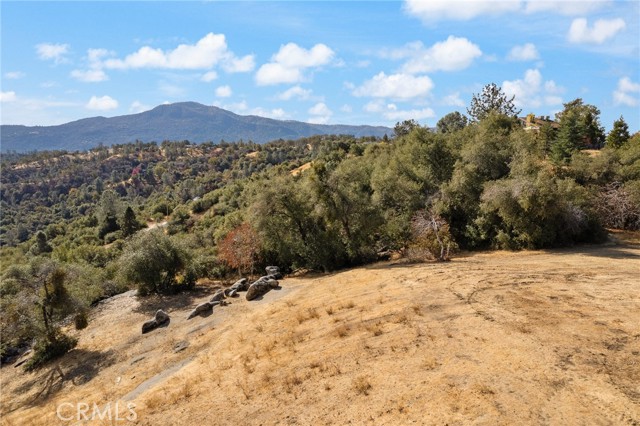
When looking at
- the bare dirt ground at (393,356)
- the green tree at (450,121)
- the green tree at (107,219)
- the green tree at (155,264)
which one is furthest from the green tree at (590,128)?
the green tree at (107,219)

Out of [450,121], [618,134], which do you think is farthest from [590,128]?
[450,121]

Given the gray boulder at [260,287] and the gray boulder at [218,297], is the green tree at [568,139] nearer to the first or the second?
the gray boulder at [260,287]

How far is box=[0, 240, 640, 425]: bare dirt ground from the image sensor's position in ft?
30.3

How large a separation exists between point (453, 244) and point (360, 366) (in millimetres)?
17686

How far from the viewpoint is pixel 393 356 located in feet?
38.8

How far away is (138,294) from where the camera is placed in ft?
88.9

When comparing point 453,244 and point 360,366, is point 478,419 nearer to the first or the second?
point 360,366

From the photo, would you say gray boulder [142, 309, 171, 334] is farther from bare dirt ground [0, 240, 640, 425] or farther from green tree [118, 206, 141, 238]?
green tree [118, 206, 141, 238]

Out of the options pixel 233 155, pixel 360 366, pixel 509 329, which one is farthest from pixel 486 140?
pixel 233 155

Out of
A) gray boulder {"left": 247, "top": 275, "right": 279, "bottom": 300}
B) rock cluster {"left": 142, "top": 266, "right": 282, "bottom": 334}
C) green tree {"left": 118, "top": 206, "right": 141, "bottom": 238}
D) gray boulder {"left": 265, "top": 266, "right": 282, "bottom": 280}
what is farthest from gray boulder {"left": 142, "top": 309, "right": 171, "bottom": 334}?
green tree {"left": 118, "top": 206, "right": 141, "bottom": 238}

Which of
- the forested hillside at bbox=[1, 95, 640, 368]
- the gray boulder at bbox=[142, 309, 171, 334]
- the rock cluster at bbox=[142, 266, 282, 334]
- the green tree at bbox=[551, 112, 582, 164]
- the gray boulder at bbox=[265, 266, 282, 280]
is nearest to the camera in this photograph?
the gray boulder at bbox=[142, 309, 171, 334]

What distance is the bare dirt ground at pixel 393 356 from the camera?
364 inches

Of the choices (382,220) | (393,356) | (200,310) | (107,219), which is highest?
(382,220)

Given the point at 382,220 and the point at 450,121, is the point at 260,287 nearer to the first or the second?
the point at 382,220
